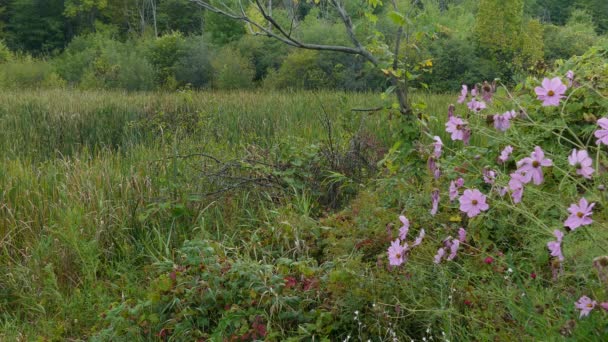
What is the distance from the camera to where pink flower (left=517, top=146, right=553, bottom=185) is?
155 centimetres

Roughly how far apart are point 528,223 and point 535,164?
1.13 m

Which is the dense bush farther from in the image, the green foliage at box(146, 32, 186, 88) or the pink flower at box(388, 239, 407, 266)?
the green foliage at box(146, 32, 186, 88)

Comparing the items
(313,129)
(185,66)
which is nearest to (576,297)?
(313,129)

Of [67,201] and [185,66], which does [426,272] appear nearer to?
[67,201]

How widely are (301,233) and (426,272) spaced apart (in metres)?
1.13

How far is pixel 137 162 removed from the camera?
201 inches

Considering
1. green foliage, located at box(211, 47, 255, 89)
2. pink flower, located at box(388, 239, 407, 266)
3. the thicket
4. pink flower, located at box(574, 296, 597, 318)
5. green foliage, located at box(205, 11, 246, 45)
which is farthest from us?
green foliage, located at box(205, 11, 246, 45)

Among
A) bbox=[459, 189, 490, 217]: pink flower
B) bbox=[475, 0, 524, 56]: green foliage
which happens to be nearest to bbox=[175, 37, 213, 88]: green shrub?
bbox=[475, 0, 524, 56]: green foliage

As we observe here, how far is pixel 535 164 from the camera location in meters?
1.57

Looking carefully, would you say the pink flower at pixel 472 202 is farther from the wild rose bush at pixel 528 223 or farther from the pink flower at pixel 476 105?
the pink flower at pixel 476 105

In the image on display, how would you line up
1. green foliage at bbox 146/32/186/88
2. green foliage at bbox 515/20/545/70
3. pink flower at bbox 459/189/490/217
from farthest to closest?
green foliage at bbox 146/32/186/88
green foliage at bbox 515/20/545/70
pink flower at bbox 459/189/490/217

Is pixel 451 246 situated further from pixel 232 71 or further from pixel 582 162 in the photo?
pixel 232 71

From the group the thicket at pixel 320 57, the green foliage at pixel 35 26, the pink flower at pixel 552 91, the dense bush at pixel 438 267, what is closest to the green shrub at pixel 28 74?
the thicket at pixel 320 57

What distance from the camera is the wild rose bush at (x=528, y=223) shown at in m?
1.62
